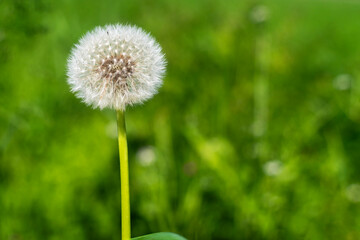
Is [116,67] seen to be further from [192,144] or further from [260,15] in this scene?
[260,15]

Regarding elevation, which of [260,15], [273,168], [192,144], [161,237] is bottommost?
[161,237]

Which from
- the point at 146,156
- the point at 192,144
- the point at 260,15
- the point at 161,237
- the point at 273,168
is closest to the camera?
the point at 161,237

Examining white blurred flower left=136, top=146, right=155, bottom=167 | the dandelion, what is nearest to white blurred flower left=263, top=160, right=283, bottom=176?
white blurred flower left=136, top=146, right=155, bottom=167

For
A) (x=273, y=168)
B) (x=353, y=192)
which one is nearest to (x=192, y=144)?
(x=273, y=168)

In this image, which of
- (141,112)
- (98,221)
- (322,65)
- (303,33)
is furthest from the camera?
(303,33)

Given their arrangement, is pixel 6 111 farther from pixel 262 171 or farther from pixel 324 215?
pixel 324 215

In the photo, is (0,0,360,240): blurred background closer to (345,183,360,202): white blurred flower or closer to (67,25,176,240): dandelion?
(345,183,360,202): white blurred flower

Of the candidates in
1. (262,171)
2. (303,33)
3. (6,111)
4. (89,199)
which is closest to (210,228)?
(262,171)
